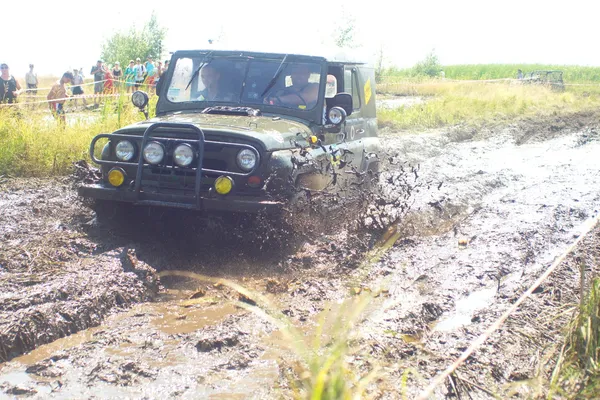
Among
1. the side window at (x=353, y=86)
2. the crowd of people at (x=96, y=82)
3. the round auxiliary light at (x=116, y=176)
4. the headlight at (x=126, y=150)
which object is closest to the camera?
the round auxiliary light at (x=116, y=176)

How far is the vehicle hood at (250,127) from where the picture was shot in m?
5.98

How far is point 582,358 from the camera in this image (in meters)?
3.51

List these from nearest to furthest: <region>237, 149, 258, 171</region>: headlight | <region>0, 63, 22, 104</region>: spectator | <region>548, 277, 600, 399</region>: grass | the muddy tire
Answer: <region>548, 277, 600, 399</region>: grass < <region>237, 149, 258, 171</region>: headlight < the muddy tire < <region>0, 63, 22, 104</region>: spectator

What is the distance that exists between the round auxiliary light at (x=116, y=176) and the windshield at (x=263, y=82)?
4.58 ft

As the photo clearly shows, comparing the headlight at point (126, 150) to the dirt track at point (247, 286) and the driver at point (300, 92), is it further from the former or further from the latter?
the driver at point (300, 92)

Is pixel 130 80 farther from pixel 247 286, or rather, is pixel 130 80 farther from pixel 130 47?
pixel 130 47

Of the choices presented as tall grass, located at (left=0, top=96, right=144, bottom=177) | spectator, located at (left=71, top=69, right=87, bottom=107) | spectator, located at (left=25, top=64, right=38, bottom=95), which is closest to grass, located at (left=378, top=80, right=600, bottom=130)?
spectator, located at (left=71, top=69, right=87, bottom=107)

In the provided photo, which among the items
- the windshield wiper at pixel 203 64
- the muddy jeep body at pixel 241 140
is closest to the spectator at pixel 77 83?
the muddy jeep body at pixel 241 140

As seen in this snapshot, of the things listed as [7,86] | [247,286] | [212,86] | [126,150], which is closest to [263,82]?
[212,86]

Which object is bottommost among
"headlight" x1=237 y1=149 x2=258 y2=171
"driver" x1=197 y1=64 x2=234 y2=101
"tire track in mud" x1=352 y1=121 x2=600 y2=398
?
"tire track in mud" x1=352 y1=121 x2=600 y2=398

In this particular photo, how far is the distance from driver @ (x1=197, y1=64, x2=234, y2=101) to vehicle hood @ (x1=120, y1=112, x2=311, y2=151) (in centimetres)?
38

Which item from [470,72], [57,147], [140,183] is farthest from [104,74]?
[470,72]

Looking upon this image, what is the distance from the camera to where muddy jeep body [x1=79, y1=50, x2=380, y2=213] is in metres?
5.91

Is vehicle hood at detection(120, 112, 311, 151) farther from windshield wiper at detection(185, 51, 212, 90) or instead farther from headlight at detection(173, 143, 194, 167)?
Result: windshield wiper at detection(185, 51, 212, 90)
